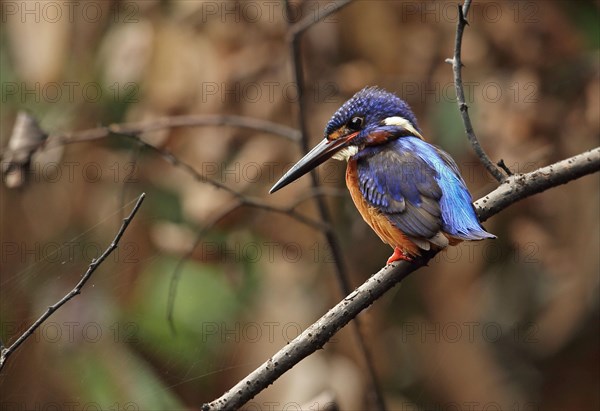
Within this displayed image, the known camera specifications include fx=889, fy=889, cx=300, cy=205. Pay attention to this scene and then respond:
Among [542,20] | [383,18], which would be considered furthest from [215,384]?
[542,20]

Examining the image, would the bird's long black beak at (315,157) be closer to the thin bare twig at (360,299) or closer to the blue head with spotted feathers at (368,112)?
the blue head with spotted feathers at (368,112)

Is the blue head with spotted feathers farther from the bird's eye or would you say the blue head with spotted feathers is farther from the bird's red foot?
the bird's red foot

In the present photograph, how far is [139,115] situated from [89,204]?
47cm

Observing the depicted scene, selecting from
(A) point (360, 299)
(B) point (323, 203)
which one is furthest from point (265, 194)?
(A) point (360, 299)

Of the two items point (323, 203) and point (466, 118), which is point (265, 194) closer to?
point (323, 203)

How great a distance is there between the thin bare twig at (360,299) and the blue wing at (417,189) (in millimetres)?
70

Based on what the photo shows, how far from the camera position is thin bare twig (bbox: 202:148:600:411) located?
200 cm

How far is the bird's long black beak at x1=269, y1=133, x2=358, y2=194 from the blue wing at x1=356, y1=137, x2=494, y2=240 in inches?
3.3

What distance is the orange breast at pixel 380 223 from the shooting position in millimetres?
2514

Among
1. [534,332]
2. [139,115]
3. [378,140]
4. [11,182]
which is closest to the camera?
[378,140]

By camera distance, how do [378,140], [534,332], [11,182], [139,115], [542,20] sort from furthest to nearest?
[534,332], [139,115], [542,20], [11,182], [378,140]

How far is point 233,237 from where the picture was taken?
3.83 meters

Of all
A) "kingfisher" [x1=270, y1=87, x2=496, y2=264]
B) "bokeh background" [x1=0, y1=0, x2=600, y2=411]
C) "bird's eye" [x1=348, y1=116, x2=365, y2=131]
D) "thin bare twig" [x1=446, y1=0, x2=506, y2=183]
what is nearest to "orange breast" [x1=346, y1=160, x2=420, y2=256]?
"kingfisher" [x1=270, y1=87, x2=496, y2=264]

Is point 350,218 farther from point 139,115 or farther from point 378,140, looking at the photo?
point 378,140
